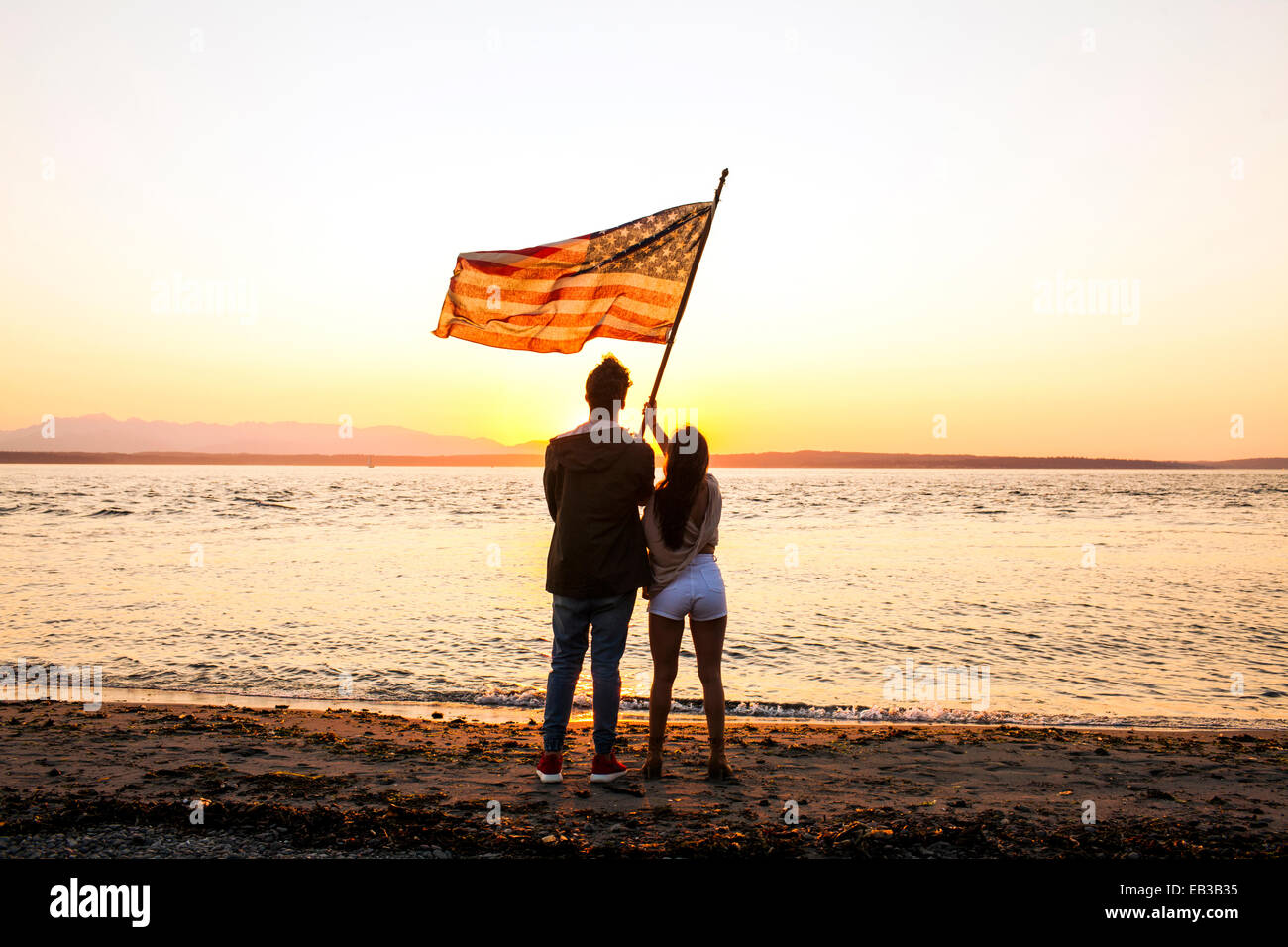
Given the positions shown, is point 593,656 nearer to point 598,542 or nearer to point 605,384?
point 598,542

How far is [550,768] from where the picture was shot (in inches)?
221

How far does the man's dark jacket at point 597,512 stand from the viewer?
5254mm

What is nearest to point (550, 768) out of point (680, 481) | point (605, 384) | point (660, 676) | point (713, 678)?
point (660, 676)

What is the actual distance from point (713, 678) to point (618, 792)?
0.98 m

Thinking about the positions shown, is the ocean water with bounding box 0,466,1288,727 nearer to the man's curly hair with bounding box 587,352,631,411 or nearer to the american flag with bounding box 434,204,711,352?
the american flag with bounding box 434,204,711,352

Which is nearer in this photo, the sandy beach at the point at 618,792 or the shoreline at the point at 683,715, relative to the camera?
the sandy beach at the point at 618,792

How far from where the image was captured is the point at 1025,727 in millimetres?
8750

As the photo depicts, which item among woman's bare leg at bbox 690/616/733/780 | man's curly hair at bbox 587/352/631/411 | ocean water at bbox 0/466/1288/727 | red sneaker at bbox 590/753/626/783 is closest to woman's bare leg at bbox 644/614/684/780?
woman's bare leg at bbox 690/616/733/780

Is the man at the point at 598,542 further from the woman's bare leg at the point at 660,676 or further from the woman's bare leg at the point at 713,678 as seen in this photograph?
the woman's bare leg at the point at 713,678

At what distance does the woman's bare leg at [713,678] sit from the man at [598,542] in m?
0.51

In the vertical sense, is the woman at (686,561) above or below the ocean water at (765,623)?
above

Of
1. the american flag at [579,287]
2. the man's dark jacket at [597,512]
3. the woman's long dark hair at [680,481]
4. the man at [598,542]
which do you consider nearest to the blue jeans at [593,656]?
the man at [598,542]
